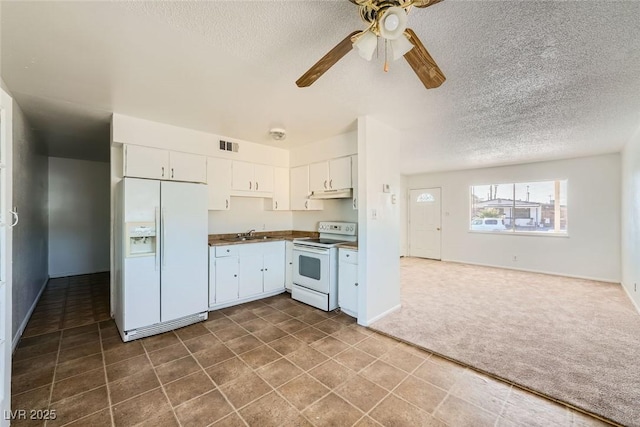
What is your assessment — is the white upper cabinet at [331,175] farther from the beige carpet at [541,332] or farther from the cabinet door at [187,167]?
the beige carpet at [541,332]

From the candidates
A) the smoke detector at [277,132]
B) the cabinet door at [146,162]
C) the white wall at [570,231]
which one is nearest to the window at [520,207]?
the white wall at [570,231]

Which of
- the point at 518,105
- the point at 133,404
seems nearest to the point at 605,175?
the point at 518,105

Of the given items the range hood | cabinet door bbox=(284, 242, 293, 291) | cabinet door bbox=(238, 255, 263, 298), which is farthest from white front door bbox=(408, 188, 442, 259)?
cabinet door bbox=(238, 255, 263, 298)

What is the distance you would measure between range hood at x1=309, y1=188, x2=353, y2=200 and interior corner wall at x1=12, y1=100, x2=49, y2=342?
3415mm

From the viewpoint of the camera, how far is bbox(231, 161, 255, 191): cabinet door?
13.4ft

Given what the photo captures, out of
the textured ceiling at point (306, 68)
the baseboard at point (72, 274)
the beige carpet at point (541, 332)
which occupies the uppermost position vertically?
the textured ceiling at point (306, 68)

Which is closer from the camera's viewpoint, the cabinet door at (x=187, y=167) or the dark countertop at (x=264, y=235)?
the cabinet door at (x=187, y=167)

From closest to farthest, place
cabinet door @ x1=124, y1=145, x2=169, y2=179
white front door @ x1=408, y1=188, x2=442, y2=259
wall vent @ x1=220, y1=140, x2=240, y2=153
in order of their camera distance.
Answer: cabinet door @ x1=124, y1=145, x2=169, y2=179 < wall vent @ x1=220, y1=140, x2=240, y2=153 < white front door @ x1=408, y1=188, x2=442, y2=259

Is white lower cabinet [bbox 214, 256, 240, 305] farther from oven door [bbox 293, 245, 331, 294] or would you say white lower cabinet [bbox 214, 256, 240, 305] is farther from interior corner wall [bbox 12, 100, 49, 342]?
interior corner wall [bbox 12, 100, 49, 342]

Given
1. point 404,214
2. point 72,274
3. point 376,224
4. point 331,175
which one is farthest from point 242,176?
point 404,214

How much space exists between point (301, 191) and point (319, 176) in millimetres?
498

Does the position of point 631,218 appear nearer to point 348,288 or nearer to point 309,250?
point 348,288

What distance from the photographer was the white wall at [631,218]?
3.63m

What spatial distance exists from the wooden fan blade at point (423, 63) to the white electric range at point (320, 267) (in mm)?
2419
